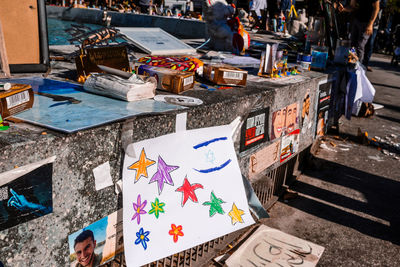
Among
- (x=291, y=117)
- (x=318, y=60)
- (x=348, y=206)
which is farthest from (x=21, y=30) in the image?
(x=348, y=206)

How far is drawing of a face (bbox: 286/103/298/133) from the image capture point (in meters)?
2.49

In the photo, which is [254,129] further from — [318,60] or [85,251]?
[318,60]

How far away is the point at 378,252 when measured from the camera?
2271mm

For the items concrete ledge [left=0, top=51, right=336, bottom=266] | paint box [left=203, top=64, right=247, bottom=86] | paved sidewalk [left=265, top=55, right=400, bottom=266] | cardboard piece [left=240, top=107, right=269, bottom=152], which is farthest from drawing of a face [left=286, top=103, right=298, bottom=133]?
concrete ledge [left=0, top=51, right=336, bottom=266]

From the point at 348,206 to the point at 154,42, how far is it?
211 cm

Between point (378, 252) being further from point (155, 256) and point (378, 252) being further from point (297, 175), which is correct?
point (155, 256)

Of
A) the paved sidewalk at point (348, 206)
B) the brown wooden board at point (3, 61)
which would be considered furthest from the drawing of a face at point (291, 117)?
the brown wooden board at point (3, 61)

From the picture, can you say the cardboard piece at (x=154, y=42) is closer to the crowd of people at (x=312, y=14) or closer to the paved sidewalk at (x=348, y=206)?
the crowd of people at (x=312, y=14)

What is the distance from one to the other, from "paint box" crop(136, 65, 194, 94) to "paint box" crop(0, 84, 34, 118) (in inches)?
28.2

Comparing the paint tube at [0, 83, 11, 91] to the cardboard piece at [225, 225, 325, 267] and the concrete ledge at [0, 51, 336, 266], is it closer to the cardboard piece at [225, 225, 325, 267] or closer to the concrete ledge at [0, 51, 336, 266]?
the concrete ledge at [0, 51, 336, 266]

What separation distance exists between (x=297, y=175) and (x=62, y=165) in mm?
2588

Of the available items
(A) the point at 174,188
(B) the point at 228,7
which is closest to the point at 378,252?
(A) the point at 174,188

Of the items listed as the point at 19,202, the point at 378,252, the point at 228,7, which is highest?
the point at 228,7

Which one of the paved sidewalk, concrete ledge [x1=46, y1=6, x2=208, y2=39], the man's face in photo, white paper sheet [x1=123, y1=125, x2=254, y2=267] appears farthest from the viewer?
concrete ledge [x1=46, y1=6, x2=208, y2=39]
